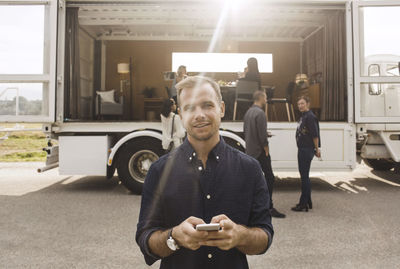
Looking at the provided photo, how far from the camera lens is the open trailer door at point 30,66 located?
5121 mm

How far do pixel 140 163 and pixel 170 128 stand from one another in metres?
0.82

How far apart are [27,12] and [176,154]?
522 centimetres

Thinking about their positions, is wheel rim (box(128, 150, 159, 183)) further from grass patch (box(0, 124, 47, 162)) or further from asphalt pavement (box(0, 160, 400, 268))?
grass patch (box(0, 124, 47, 162))

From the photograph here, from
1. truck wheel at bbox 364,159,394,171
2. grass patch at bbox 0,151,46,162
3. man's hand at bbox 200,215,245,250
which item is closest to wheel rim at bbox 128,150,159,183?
man's hand at bbox 200,215,245,250

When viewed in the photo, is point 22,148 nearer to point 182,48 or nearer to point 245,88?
point 182,48

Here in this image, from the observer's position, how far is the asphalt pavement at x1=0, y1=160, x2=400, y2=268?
2.92 m

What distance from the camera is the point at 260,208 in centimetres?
122

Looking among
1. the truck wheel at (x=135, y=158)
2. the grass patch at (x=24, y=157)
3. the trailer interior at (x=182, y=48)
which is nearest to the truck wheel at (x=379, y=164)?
the trailer interior at (x=182, y=48)

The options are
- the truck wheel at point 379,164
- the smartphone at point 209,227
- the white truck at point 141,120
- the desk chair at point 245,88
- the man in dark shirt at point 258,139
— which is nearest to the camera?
the smartphone at point 209,227

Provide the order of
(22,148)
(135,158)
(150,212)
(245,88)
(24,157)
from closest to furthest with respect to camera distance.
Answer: (150,212)
(135,158)
(245,88)
(24,157)
(22,148)

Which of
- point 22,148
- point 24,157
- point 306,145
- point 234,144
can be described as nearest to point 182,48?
point 234,144

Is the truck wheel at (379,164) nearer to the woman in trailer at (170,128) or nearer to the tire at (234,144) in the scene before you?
the tire at (234,144)

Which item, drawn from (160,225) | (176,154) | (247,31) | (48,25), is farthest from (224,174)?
(247,31)

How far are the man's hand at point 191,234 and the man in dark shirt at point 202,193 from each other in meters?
0.07
